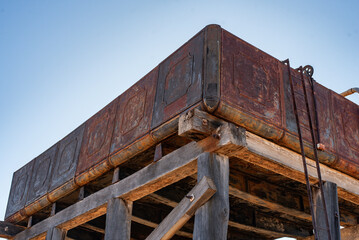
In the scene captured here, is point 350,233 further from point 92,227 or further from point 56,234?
point 56,234

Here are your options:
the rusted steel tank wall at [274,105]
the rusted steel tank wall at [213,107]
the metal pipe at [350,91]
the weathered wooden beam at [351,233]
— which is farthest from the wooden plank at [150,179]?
the weathered wooden beam at [351,233]

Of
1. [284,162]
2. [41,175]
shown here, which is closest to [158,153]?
[284,162]

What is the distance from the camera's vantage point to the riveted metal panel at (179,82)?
6262 mm

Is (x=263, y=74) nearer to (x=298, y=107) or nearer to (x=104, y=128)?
(x=298, y=107)

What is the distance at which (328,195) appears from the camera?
6.72 meters

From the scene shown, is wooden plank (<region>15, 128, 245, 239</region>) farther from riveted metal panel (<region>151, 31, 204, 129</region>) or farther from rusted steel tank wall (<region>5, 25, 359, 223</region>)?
riveted metal panel (<region>151, 31, 204, 129</region>)

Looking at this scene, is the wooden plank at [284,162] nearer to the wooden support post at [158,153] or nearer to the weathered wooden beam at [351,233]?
the wooden support post at [158,153]

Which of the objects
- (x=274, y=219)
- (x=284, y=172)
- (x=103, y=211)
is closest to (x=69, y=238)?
(x=103, y=211)

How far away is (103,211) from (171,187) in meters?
1.21

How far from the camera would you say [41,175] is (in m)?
9.82

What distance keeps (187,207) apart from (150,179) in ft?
3.37

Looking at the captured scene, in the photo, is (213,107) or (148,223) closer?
(213,107)

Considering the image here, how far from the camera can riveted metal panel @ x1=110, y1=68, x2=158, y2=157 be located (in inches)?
278

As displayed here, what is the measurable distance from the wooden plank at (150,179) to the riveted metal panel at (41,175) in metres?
0.99
